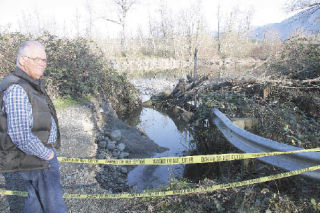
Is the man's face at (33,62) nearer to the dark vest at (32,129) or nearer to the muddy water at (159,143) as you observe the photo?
the dark vest at (32,129)

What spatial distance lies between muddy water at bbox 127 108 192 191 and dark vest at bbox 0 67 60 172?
2157 millimetres

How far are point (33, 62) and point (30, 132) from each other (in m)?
0.68

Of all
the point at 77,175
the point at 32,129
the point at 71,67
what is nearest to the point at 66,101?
the point at 71,67

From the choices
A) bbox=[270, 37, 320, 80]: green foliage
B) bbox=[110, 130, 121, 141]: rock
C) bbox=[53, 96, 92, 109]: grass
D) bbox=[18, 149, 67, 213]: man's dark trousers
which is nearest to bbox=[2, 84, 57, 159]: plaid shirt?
bbox=[18, 149, 67, 213]: man's dark trousers

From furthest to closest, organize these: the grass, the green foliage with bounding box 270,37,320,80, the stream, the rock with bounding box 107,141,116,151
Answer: the grass → the rock with bounding box 107,141,116,151 → the green foliage with bounding box 270,37,320,80 → the stream

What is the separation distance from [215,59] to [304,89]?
27.4m

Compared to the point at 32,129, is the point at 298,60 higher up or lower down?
higher up

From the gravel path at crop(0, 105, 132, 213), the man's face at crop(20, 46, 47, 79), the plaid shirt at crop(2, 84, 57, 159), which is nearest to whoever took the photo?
the plaid shirt at crop(2, 84, 57, 159)

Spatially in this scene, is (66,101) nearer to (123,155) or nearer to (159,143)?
(123,155)

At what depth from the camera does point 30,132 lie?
2.17 m

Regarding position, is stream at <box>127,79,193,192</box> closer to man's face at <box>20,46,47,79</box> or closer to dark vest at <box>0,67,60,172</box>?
dark vest at <box>0,67,60,172</box>

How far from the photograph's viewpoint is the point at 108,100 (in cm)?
1088

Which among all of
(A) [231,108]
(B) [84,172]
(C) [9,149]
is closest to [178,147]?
(A) [231,108]

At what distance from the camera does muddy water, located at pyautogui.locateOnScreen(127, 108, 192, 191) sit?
5625mm
